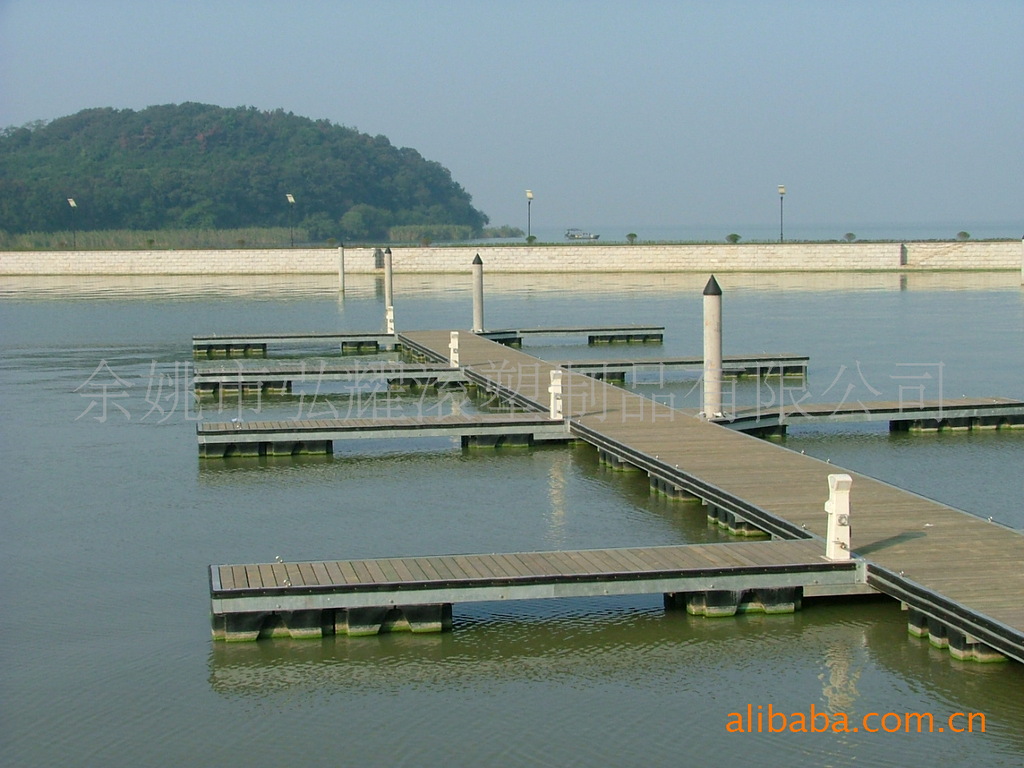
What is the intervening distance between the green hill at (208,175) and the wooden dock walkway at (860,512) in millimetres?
72547

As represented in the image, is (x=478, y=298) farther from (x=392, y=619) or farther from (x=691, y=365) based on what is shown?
(x=392, y=619)

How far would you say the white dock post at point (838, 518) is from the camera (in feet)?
31.3

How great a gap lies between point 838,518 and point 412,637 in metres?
3.11

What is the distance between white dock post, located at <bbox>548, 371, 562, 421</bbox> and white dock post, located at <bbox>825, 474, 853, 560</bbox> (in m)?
6.87

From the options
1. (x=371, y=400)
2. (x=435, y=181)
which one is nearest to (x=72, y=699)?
(x=371, y=400)

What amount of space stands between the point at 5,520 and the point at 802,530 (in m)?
7.64

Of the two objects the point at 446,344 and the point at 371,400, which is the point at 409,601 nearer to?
the point at 371,400

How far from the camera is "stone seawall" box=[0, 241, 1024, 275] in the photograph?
53.2m

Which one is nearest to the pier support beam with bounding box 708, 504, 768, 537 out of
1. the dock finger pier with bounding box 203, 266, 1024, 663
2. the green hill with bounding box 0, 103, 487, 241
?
the dock finger pier with bounding box 203, 266, 1024, 663

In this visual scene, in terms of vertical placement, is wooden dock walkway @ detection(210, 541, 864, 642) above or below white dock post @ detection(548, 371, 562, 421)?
below

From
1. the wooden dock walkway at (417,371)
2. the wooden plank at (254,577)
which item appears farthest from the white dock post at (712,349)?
the wooden plank at (254,577)

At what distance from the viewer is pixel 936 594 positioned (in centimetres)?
882

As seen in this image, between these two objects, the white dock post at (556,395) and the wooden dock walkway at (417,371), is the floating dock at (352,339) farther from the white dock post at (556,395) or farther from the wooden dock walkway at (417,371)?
the white dock post at (556,395)

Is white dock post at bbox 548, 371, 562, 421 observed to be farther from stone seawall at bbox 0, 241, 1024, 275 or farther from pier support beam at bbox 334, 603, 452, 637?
stone seawall at bbox 0, 241, 1024, 275
